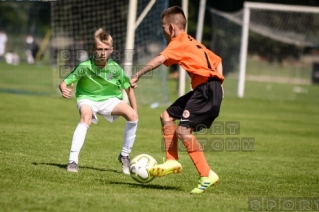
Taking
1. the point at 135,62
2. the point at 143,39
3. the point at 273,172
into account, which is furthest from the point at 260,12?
the point at 273,172

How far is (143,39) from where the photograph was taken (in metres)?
19.9

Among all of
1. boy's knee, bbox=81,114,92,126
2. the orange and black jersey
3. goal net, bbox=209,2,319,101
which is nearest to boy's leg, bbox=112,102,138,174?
boy's knee, bbox=81,114,92,126

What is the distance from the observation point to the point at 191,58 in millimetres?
6703

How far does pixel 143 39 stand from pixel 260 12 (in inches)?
452

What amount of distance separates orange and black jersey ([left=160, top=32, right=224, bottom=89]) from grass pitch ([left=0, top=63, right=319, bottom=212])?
121 cm

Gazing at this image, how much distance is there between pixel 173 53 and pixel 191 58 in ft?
0.72

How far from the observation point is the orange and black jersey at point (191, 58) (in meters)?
6.61

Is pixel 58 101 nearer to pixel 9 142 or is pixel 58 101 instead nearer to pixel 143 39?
pixel 143 39

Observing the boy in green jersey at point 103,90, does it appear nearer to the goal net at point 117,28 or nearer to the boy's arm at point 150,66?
the boy's arm at point 150,66

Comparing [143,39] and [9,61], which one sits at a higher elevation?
[143,39]

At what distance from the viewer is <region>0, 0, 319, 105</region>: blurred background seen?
21169mm

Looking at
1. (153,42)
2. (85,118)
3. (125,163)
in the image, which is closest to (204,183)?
(125,163)

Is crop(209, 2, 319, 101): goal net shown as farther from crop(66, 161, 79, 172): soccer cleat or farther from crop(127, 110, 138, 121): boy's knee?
crop(66, 161, 79, 172): soccer cleat

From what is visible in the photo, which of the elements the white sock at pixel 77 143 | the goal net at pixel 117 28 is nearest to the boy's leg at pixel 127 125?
the white sock at pixel 77 143
